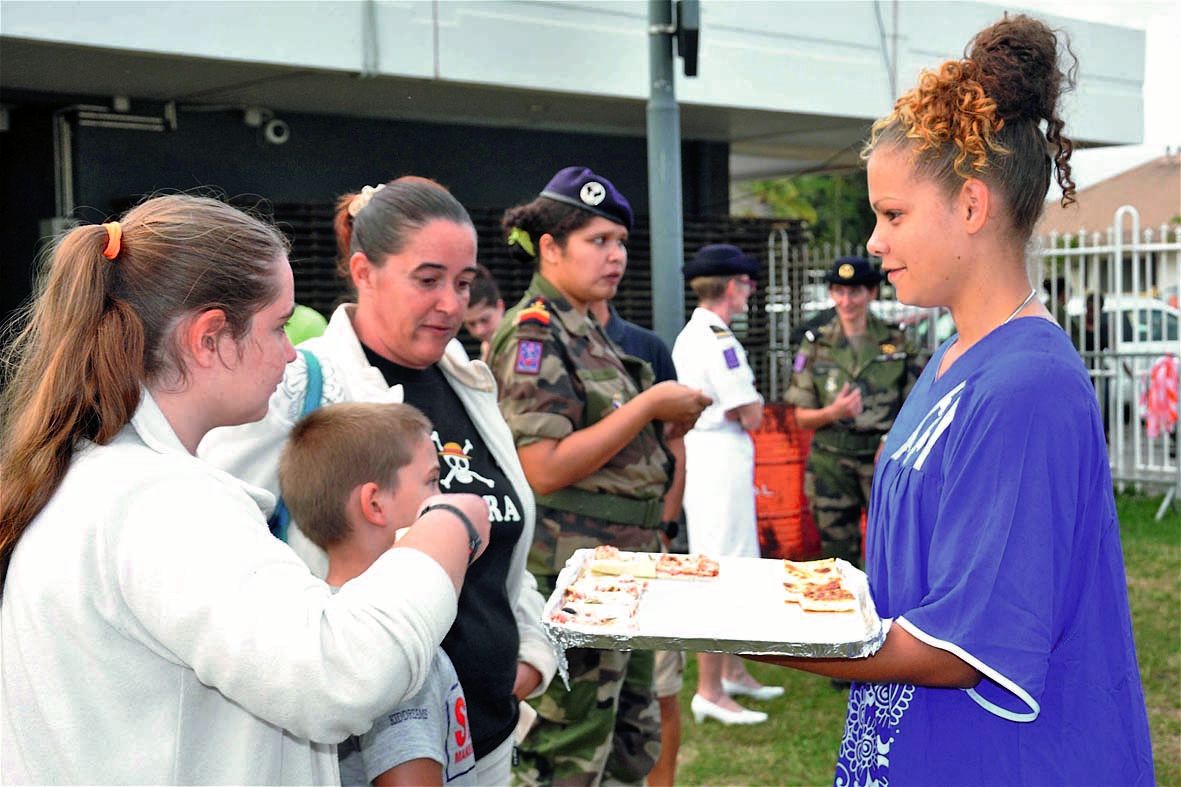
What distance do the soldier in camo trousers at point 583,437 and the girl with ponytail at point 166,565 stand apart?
5.70 feet

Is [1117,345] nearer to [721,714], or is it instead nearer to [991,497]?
[721,714]

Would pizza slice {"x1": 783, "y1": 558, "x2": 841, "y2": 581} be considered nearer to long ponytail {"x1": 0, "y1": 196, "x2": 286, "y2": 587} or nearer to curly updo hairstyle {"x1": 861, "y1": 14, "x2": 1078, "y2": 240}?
curly updo hairstyle {"x1": 861, "y1": 14, "x2": 1078, "y2": 240}

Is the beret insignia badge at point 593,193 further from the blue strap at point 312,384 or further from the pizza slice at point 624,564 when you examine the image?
the pizza slice at point 624,564

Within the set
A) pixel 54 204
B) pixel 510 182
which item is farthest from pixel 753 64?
pixel 54 204

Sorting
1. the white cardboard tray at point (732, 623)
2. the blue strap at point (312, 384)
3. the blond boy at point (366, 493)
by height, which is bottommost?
the white cardboard tray at point (732, 623)

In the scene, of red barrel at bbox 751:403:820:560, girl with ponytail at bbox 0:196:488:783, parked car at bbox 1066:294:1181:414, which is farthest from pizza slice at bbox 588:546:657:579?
parked car at bbox 1066:294:1181:414

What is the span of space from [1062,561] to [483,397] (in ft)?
5.01

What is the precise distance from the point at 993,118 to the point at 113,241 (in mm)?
1331

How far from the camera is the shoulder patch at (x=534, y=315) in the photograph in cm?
351

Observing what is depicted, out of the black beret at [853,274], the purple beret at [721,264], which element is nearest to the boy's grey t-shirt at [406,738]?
the purple beret at [721,264]

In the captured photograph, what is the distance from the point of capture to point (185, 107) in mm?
9414

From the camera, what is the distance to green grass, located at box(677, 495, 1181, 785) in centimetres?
484

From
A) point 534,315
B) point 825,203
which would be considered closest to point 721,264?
point 534,315

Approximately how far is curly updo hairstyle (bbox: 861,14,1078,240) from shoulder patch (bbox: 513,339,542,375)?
1.60 m
